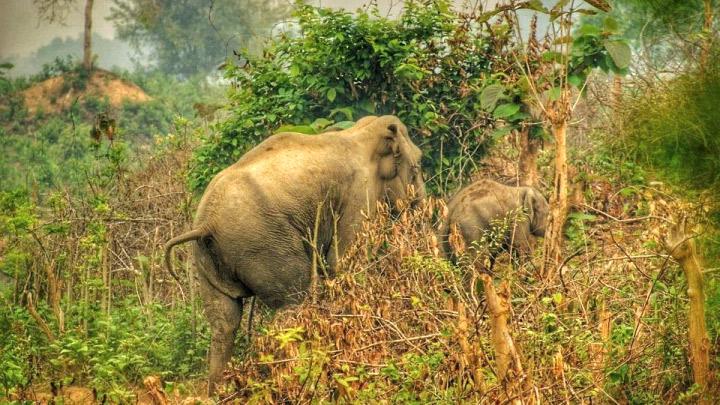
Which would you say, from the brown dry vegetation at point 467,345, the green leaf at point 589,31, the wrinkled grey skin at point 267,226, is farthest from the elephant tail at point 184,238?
the green leaf at point 589,31

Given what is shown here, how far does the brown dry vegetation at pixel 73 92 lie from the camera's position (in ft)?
104

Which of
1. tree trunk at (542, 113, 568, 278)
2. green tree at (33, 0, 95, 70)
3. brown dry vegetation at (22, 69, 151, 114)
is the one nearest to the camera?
tree trunk at (542, 113, 568, 278)

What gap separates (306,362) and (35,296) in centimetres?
444

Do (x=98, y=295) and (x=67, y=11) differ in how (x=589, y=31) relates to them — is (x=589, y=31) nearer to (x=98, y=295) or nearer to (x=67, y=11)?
(x=98, y=295)

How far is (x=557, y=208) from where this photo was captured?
7.07 metres

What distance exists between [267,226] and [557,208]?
2.42 metres

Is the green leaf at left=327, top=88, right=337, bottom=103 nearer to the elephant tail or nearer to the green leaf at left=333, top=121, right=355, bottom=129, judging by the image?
the green leaf at left=333, top=121, right=355, bottom=129

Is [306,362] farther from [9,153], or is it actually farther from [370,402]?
[9,153]

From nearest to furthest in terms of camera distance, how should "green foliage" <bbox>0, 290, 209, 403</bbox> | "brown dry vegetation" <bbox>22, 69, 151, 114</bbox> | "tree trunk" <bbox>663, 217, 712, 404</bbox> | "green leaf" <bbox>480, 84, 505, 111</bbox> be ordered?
"tree trunk" <bbox>663, 217, 712, 404</bbox>
"green foliage" <bbox>0, 290, 209, 403</bbox>
"green leaf" <bbox>480, 84, 505, 111</bbox>
"brown dry vegetation" <bbox>22, 69, 151, 114</bbox>

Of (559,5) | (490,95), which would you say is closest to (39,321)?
(490,95)

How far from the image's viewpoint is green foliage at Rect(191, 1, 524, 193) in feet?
35.6

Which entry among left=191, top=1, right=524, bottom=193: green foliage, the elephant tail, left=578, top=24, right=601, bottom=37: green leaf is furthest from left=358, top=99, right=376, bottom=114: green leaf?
the elephant tail

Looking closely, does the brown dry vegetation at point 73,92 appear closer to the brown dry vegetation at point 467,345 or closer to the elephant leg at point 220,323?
the elephant leg at point 220,323

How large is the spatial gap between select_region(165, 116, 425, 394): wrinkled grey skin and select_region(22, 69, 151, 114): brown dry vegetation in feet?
76.2
